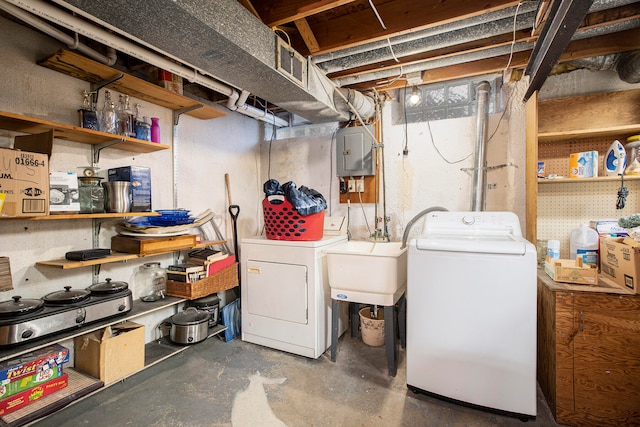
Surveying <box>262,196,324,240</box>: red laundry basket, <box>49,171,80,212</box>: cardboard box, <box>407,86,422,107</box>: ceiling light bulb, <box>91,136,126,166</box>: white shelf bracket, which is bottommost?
<box>262,196,324,240</box>: red laundry basket

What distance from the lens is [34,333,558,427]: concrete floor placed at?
167 cm

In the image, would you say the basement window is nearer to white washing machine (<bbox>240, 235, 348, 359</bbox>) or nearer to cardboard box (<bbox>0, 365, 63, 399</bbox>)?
white washing machine (<bbox>240, 235, 348, 359</bbox>)

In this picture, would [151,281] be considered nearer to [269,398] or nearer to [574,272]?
[269,398]

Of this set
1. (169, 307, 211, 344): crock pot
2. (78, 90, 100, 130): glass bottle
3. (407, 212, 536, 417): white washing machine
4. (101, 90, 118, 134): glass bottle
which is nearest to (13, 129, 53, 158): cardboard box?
(78, 90, 100, 130): glass bottle

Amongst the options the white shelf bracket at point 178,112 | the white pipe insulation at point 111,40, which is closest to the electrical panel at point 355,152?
the white pipe insulation at point 111,40

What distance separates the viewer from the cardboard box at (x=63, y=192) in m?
1.66

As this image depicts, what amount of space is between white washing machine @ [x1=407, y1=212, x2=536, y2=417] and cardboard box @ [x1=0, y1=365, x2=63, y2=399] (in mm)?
2051

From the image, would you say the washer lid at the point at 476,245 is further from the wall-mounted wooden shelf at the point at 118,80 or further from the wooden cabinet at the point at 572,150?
the wall-mounted wooden shelf at the point at 118,80

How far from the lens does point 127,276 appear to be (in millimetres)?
2295

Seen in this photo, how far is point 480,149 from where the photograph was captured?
8.32 ft

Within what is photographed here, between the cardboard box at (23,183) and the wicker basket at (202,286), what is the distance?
1.00 meters

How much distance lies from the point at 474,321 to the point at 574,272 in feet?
2.00

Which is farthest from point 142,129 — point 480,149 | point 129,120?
point 480,149

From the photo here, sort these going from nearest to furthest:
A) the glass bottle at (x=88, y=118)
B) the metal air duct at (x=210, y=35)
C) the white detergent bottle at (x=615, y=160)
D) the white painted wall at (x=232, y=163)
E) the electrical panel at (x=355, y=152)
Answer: the metal air duct at (x=210, y=35)
the white painted wall at (x=232, y=163)
the glass bottle at (x=88, y=118)
the white detergent bottle at (x=615, y=160)
the electrical panel at (x=355, y=152)
